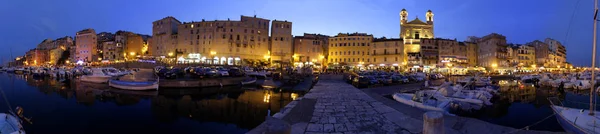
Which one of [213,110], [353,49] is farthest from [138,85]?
[353,49]

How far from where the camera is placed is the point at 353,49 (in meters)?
77.4

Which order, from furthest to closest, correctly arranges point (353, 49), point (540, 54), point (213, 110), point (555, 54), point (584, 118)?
point (555, 54) < point (540, 54) < point (353, 49) < point (213, 110) < point (584, 118)

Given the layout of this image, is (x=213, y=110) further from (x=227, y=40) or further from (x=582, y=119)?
(x=227, y=40)

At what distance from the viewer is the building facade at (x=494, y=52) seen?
74.8 meters

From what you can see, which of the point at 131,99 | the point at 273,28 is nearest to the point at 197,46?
the point at 273,28

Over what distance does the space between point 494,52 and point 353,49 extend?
1357 inches

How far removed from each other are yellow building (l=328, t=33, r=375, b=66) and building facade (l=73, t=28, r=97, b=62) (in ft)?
241

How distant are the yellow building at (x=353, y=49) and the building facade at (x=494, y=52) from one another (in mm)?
29908

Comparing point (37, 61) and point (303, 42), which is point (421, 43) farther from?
point (37, 61)

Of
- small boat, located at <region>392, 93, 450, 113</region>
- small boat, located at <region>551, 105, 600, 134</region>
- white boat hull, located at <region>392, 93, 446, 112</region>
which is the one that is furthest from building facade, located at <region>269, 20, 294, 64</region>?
small boat, located at <region>551, 105, 600, 134</region>

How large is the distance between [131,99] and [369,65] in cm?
6101

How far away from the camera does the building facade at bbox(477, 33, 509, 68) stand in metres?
74.8

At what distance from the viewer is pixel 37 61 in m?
115

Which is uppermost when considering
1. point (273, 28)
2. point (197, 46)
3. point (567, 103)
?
point (273, 28)
